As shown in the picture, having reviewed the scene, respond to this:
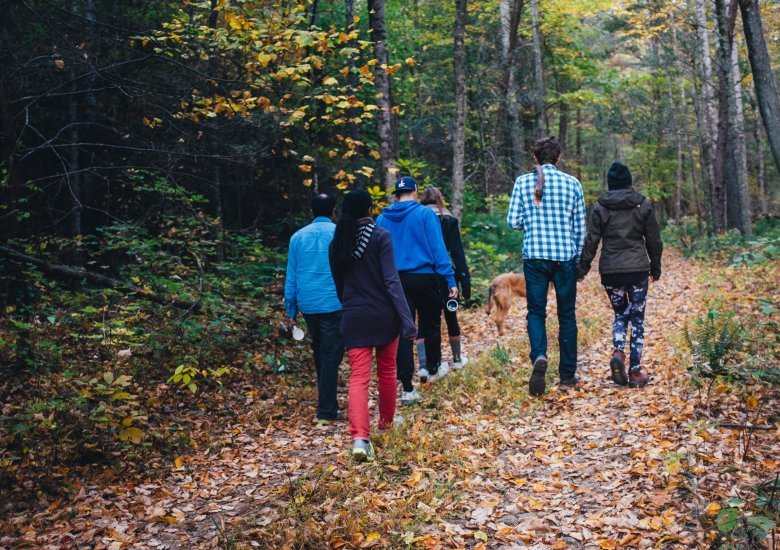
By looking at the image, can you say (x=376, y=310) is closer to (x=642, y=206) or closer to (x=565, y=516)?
(x=565, y=516)

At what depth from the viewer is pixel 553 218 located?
6.30 m

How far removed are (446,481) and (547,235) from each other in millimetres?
2842

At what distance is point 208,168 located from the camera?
11461 mm

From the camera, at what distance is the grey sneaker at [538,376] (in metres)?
6.41

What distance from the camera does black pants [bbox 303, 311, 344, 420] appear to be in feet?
21.2

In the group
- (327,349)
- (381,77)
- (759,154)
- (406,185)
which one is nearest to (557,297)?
(406,185)

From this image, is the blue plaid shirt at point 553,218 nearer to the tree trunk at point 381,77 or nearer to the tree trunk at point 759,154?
the tree trunk at point 381,77

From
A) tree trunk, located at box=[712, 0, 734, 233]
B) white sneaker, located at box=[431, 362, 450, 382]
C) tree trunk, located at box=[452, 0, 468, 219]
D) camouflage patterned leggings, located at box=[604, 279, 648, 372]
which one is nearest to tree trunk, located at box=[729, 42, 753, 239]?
tree trunk, located at box=[712, 0, 734, 233]

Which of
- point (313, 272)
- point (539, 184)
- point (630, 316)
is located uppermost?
point (539, 184)

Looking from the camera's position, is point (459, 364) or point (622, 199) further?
point (459, 364)

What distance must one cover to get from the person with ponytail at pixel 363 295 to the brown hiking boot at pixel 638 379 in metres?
2.91

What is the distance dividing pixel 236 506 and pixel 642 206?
4888 millimetres

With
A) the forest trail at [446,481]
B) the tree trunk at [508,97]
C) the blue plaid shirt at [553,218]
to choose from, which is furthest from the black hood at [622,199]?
the tree trunk at [508,97]

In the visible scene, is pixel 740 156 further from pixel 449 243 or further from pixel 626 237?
pixel 449 243
